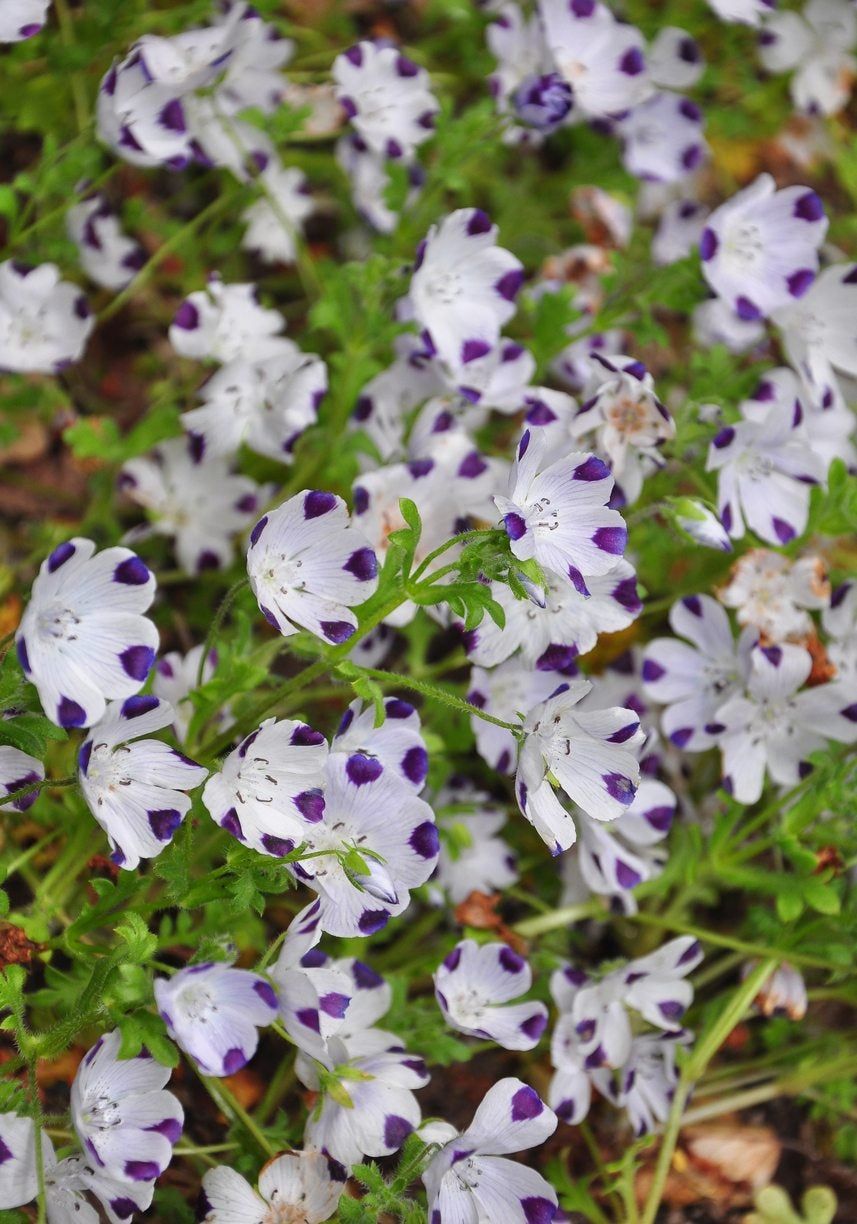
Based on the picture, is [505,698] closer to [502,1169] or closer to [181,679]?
[181,679]

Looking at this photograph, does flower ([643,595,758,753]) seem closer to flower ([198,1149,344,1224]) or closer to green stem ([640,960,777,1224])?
green stem ([640,960,777,1224])

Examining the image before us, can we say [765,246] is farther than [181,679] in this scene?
Yes

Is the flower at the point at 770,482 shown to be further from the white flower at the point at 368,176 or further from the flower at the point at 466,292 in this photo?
the white flower at the point at 368,176

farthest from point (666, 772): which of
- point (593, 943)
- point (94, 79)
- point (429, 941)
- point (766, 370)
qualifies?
point (94, 79)

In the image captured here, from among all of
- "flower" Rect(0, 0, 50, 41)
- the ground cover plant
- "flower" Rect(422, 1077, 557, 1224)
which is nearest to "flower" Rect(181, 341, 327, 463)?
the ground cover plant

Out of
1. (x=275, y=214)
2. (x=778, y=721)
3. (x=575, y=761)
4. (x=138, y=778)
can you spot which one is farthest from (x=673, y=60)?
(x=138, y=778)

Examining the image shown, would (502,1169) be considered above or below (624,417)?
below

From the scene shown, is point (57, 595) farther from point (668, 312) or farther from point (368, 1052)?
point (668, 312)
